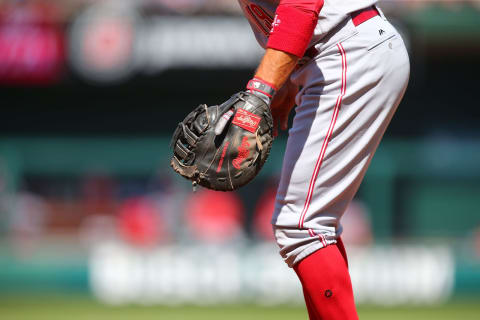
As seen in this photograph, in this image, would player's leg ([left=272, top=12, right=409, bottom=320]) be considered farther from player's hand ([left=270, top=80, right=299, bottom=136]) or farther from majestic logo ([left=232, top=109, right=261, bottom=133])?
player's hand ([left=270, top=80, right=299, bottom=136])

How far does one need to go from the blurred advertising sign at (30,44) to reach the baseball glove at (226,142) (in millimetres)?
7872

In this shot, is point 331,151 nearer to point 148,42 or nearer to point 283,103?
point 283,103

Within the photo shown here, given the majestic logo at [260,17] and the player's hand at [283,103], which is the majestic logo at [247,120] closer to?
the majestic logo at [260,17]

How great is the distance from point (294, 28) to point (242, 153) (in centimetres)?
36

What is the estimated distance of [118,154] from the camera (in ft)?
36.3

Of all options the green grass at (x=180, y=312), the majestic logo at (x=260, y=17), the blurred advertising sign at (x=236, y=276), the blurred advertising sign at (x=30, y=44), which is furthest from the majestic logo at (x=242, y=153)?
the blurred advertising sign at (x=30, y=44)

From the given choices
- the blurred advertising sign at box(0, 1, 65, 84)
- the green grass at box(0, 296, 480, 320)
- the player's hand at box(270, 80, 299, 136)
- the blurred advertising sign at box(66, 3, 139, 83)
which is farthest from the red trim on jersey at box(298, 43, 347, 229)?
the blurred advertising sign at box(0, 1, 65, 84)

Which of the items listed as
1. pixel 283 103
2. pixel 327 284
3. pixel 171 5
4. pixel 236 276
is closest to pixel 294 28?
pixel 283 103

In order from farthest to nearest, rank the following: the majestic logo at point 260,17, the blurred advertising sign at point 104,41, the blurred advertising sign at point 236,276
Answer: the blurred advertising sign at point 104,41, the blurred advertising sign at point 236,276, the majestic logo at point 260,17

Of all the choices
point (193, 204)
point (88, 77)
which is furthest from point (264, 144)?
point (88, 77)

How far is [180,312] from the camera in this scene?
689 cm

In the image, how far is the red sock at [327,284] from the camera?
6.61 ft

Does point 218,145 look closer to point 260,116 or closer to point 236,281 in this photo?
point 260,116

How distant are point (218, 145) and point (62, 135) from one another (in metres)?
9.88
